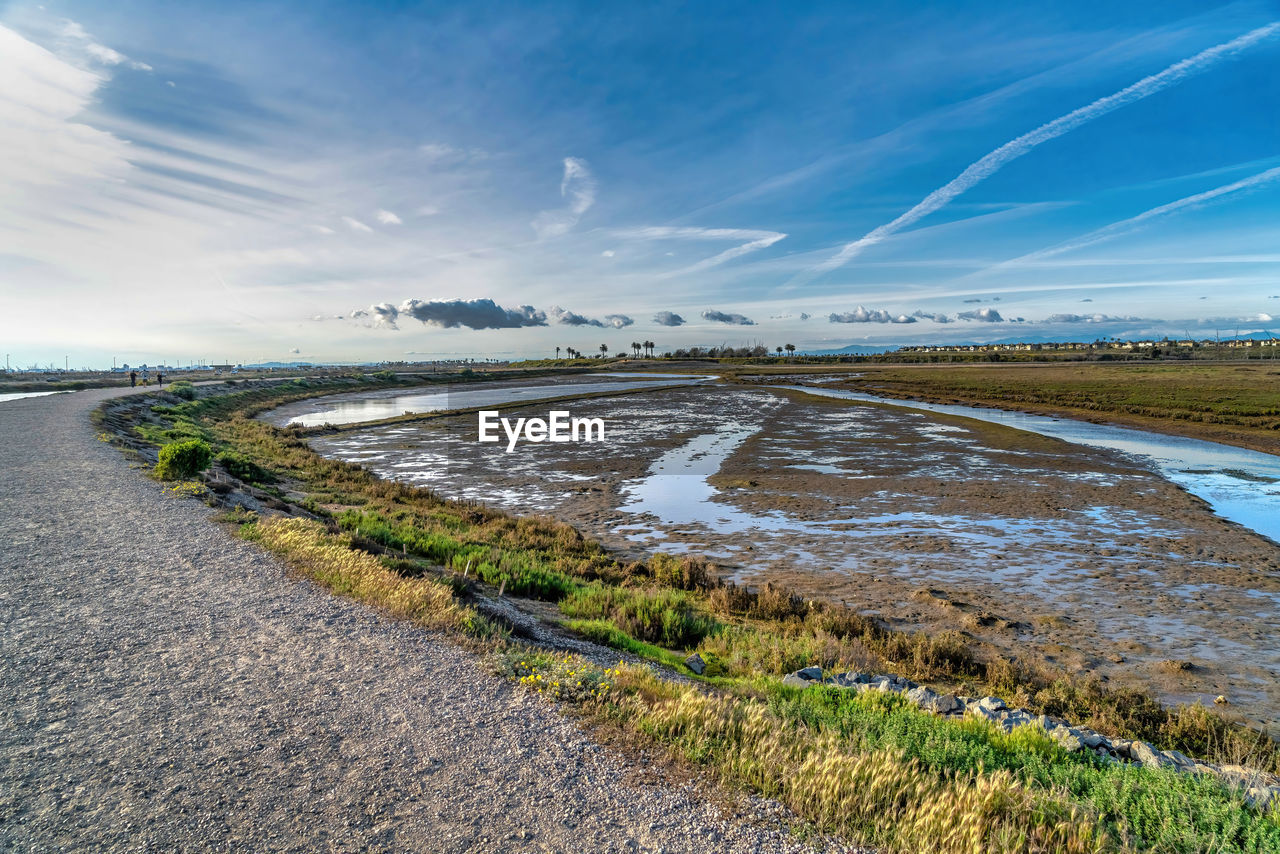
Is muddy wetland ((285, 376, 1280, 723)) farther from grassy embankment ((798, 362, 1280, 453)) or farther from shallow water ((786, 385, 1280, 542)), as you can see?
grassy embankment ((798, 362, 1280, 453))

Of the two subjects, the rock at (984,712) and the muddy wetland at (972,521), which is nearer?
the rock at (984,712)

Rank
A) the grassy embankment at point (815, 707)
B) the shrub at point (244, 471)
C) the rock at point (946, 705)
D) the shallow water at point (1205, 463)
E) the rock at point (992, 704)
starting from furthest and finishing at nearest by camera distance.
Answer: the shrub at point (244, 471) < the shallow water at point (1205, 463) < the rock at point (992, 704) < the rock at point (946, 705) < the grassy embankment at point (815, 707)

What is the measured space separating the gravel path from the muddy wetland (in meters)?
9.13

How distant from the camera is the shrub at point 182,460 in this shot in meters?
19.1

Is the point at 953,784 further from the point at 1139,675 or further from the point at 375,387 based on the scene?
the point at 375,387

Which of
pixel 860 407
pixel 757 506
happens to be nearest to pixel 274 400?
pixel 860 407

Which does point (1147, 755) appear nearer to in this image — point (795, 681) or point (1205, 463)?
point (795, 681)

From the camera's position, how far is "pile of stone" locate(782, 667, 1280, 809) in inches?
257

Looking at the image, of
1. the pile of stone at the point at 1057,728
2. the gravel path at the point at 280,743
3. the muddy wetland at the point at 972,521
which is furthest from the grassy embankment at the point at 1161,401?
the gravel path at the point at 280,743

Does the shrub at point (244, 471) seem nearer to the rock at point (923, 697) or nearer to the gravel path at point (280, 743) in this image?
the gravel path at point (280, 743)

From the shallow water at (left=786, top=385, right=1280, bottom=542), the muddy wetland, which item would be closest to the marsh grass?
the muddy wetland

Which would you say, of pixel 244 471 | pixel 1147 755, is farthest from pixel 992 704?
pixel 244 471

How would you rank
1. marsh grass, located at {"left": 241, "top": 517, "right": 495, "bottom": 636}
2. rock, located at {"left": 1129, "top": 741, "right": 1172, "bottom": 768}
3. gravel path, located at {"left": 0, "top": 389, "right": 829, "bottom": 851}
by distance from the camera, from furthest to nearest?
marsh grass, located at {"left": 241, "top": 517, "right": 495, "bottom": 636}
rock, located at {"left": 1129, "top": 741, "right": 1172, "bottom": 768}
gravel path, located at {"left": 0, "top": 389, "right": 829, "bottom": 851}

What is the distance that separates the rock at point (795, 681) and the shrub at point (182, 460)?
62.8ft
